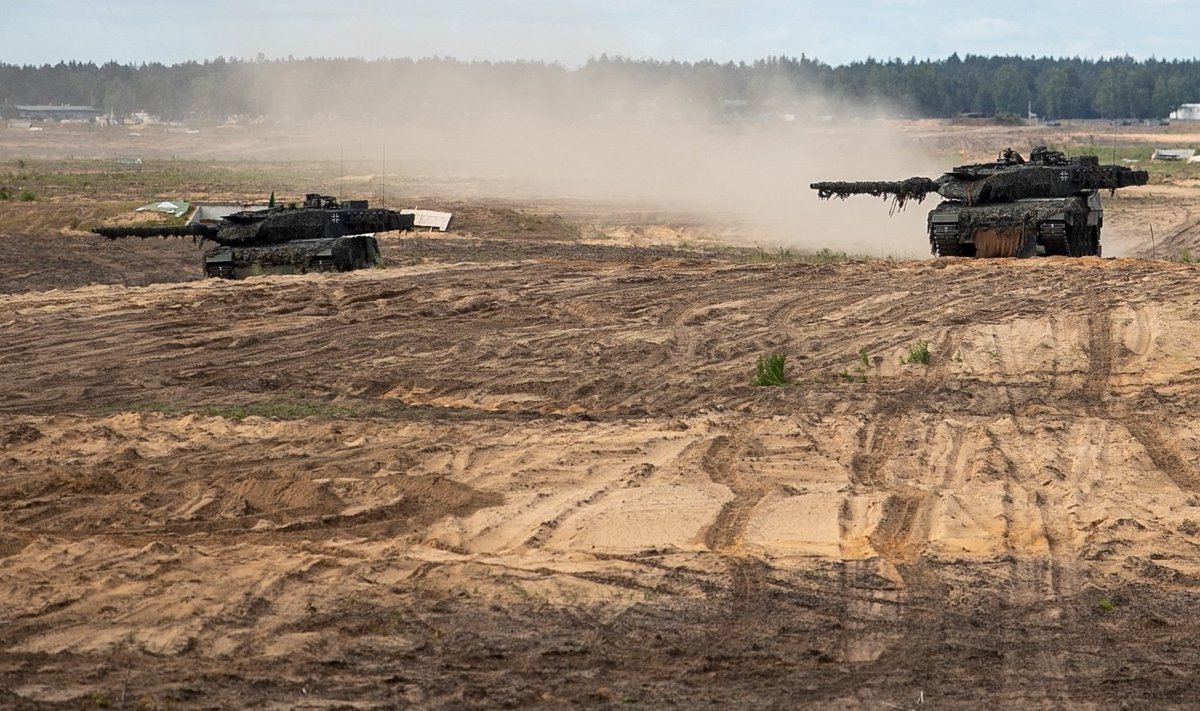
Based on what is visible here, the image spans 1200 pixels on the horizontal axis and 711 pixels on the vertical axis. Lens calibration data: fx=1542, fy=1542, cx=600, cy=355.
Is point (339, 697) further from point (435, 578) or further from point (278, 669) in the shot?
point (435, 578)

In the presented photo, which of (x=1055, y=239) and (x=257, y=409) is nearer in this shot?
(x=257, y=409)

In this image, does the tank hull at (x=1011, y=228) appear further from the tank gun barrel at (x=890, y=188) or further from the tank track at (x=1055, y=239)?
the tank gun barrel at (x=890, y=188)

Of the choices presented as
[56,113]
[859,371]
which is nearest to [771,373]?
[859,371]

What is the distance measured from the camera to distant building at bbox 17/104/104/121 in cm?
15062

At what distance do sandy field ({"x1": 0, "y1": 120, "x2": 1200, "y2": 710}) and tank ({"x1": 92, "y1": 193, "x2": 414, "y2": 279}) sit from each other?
138 inches

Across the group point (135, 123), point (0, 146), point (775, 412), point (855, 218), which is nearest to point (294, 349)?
point (775, 412)

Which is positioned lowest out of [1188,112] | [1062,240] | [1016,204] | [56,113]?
[1062,240]

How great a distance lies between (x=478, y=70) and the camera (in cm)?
12444

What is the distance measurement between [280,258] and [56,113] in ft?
455

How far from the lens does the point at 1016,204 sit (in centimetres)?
2580

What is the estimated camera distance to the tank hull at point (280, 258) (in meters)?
24.3

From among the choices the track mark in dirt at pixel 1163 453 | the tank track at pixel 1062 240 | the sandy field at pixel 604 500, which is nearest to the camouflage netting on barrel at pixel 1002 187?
the tank track at pixel 1062 240

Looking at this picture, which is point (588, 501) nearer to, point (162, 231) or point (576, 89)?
point (162, 231)

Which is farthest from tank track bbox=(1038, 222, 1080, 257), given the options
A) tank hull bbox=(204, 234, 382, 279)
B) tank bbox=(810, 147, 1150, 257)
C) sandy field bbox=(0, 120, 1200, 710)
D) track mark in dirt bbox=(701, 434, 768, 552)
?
track mark in dirt bbox=(701, 434, 768, 552)
